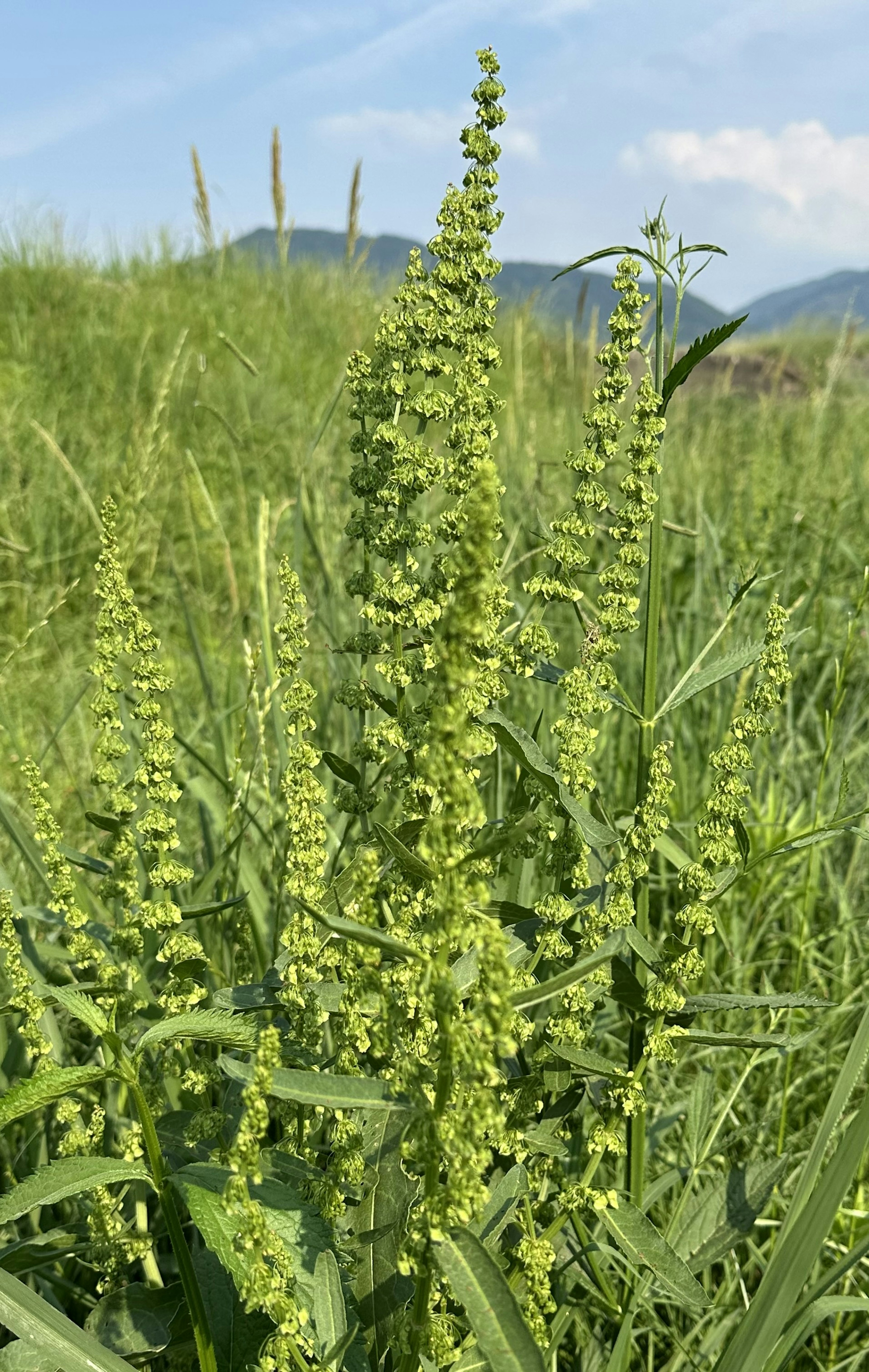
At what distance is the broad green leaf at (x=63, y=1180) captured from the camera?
0.87m

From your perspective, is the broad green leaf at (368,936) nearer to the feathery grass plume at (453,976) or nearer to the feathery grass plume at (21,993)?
the feathery grass plume at (453,976)

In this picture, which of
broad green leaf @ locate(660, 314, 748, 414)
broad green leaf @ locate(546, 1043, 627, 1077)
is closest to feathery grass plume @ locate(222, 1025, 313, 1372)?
broad green leaf @ locate(546, 1043, 627, 1077)

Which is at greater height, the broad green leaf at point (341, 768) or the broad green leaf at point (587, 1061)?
the broad green leaf at point (341, 768)

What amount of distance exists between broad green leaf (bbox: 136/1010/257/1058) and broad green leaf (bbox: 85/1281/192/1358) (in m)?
0.36

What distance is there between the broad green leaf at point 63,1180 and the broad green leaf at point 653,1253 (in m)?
0.50

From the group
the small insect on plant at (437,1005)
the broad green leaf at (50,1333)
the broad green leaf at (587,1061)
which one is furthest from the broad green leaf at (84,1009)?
the broad green leaf at (587,1061)

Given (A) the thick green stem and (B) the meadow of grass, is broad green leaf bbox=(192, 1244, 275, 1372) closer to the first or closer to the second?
(A) the thick green stem

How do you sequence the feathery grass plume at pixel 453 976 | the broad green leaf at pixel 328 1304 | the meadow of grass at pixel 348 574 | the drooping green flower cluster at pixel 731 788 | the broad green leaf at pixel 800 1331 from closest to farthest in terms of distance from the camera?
the feathery grass plume at pixel 453 976
the broad green leaf at pixel 328 1304
the broad green leaf at pixel 800 1331
the drooping green flower cluster at pixel 731 788
the meadow of grass at pixel 348 574

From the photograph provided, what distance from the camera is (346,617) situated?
2805mm

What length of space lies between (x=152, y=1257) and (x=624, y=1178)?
0.64 meters

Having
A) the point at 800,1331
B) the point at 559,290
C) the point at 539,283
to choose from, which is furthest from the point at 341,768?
the point at 559,290

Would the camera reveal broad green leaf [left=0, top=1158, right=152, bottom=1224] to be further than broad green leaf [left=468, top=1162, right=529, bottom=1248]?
No

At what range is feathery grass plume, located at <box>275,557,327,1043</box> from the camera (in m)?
0.97

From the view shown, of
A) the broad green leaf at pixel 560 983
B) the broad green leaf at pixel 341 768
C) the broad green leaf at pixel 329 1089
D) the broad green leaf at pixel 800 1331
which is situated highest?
the broad green leaf at pixel 341 768
